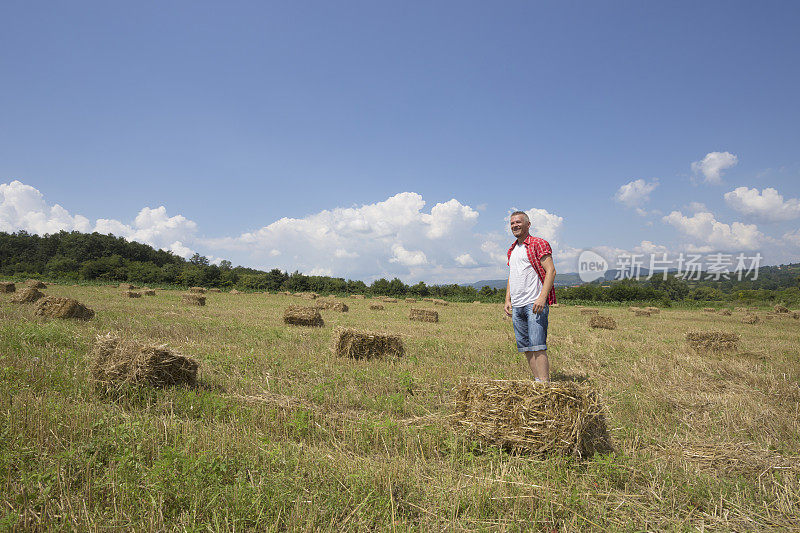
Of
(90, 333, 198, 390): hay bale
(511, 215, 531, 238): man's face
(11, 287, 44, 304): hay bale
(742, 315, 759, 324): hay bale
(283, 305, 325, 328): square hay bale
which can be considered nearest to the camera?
(90, 333, 198, 390): hay bale

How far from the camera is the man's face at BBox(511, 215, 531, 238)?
565cm

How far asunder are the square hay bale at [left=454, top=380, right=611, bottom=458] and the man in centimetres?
130

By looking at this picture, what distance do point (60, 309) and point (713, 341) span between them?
19463mm

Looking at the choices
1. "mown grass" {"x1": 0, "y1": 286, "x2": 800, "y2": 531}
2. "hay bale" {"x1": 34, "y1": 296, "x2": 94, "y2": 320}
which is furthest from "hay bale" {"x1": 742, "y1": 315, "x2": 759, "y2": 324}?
"hay bale" {"x1": 34, "y1": 296, "x2": 94, "y2": 320}

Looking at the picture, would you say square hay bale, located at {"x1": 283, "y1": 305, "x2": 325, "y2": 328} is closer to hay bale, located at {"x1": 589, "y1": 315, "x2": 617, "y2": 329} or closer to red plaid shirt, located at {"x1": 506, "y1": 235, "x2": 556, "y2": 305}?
red plaid shirt, located at {"x1": 506, "y1": 235, "x2": 556, "y2": 305}

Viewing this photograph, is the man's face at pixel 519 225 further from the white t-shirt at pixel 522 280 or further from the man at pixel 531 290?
the white t-shirt at pixel 522 280

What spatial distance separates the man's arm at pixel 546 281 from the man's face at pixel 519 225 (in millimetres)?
515

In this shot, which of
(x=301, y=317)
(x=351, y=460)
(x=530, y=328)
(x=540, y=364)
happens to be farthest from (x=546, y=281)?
(x=301, y=317)

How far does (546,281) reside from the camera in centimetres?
536

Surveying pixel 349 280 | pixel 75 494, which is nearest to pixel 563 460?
pixel 75 494

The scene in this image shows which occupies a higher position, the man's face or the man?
the man's face

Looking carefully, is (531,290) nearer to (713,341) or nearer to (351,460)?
(351,460)

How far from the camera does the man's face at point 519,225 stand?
5648 millimetres

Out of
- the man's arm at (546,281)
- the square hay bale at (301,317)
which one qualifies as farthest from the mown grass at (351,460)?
the square hay bale at (301,317)
